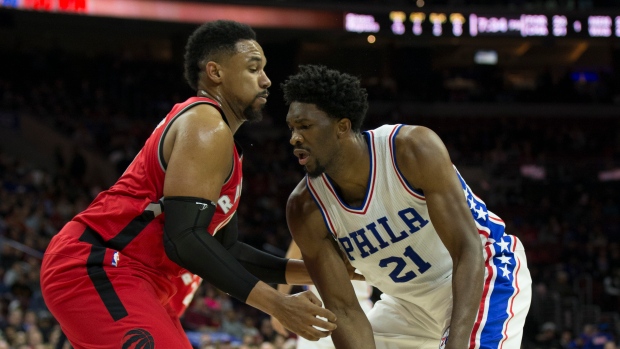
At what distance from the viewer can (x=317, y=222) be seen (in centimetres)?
381

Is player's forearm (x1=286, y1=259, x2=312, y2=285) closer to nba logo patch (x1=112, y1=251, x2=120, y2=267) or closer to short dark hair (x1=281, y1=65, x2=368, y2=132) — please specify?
short dark hair (x1=281, y1=65, x2=368, y2=132)

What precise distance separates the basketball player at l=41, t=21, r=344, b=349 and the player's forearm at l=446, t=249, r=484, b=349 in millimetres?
530

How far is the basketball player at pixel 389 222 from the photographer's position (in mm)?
3477

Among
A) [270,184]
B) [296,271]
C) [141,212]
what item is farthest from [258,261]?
[270,184]

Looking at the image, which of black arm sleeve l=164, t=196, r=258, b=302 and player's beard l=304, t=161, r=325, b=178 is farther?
player's beard l=304, t=161, r=325, b=178

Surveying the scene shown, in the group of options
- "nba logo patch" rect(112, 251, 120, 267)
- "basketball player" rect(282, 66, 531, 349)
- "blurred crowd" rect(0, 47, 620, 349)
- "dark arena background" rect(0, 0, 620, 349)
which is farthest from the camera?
"dark arena background" rect(0, 0, 620, 349)

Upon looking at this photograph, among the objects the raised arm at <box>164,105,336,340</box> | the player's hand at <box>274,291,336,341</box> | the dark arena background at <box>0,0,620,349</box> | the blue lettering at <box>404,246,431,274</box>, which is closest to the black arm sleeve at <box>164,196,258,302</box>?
the raised arm at <box>164,105,336,340</box>

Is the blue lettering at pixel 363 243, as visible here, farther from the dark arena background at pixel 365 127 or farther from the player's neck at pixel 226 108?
the dark arena background at pixel 365 127

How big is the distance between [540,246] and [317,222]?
12584 millimetres

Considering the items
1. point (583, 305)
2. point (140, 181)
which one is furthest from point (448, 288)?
point (583, 305)

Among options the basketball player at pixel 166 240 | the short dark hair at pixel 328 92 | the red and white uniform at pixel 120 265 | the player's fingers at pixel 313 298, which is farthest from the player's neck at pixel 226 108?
the player's fingers at pixel 313 298

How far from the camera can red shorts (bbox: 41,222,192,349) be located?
3104 millimetres

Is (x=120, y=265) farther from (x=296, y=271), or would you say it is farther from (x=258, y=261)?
(x=296, y=271)

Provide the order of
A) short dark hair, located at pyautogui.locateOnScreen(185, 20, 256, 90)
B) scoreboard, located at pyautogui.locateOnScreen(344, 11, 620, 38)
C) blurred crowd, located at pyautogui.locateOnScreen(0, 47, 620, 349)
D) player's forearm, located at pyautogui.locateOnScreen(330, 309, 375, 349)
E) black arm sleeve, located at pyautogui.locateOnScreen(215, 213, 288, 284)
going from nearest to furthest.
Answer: short dark hair, located at pyautogui.locateOnScreen(185, 20, 256, 90) < player's forearm, located at pyautogui.locateOnScreen(330, 309, 375, 349) < black arm sleeve, located at pyautogui.locateOnScreen(215, 213, 288, 284) < blurred crowd, located at pyautogui.locateOnScreen(0, 47, 620, 349) < scoreboard, located at pyautogui.locateOnScreen(344, 11, 620, 38)
